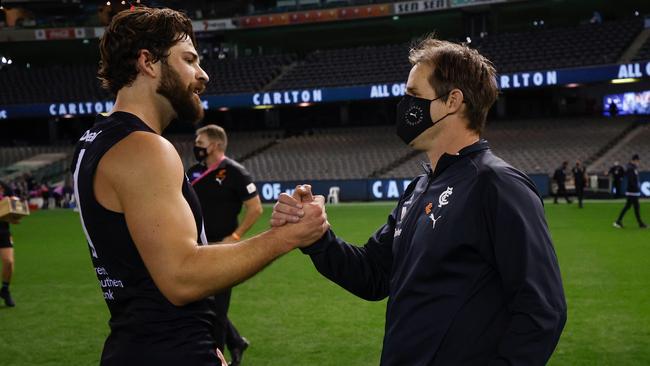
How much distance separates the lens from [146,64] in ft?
8.96

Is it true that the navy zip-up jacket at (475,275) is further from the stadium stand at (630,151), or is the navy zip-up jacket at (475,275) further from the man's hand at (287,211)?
the stadium stand at (630,151)

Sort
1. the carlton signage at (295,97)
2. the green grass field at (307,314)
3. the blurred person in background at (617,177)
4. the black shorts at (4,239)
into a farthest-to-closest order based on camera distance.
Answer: the carlton signage at (295,97)
the blurred person in background at (617,177)
the black shorts at (4,239)
the green grass field at (307,314)

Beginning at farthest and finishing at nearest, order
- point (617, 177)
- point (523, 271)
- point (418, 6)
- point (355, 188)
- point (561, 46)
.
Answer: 1. point (418, 6)
2. point (561, 46)
3. point (355, 188)
4. point (617, 177)
5. point (523, 271)

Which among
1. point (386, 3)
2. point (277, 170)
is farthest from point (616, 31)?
point (277, 170)

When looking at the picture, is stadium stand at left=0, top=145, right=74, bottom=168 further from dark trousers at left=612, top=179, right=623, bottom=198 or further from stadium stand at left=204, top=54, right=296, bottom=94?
dark trousers at left=612, top=179, right=623, bottom=198

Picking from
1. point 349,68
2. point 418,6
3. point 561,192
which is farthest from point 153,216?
point 349,68

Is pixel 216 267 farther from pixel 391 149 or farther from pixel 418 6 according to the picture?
pixel 418 6

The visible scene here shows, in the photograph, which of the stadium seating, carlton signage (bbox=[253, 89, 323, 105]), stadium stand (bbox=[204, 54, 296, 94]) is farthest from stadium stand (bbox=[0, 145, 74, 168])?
the stadium seating

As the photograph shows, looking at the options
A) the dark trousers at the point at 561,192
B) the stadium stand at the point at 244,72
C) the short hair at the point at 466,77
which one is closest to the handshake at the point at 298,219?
the short hair at the point at 466,77

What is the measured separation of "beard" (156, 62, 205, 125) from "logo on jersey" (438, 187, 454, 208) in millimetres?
1075

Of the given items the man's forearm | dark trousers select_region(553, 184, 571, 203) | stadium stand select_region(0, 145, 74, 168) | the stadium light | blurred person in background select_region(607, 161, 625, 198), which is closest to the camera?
the man's forearm

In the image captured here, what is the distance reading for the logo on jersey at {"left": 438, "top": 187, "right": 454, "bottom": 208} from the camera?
2.88 m

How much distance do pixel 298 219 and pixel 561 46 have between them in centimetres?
4025

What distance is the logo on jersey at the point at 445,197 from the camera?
2.88 m
